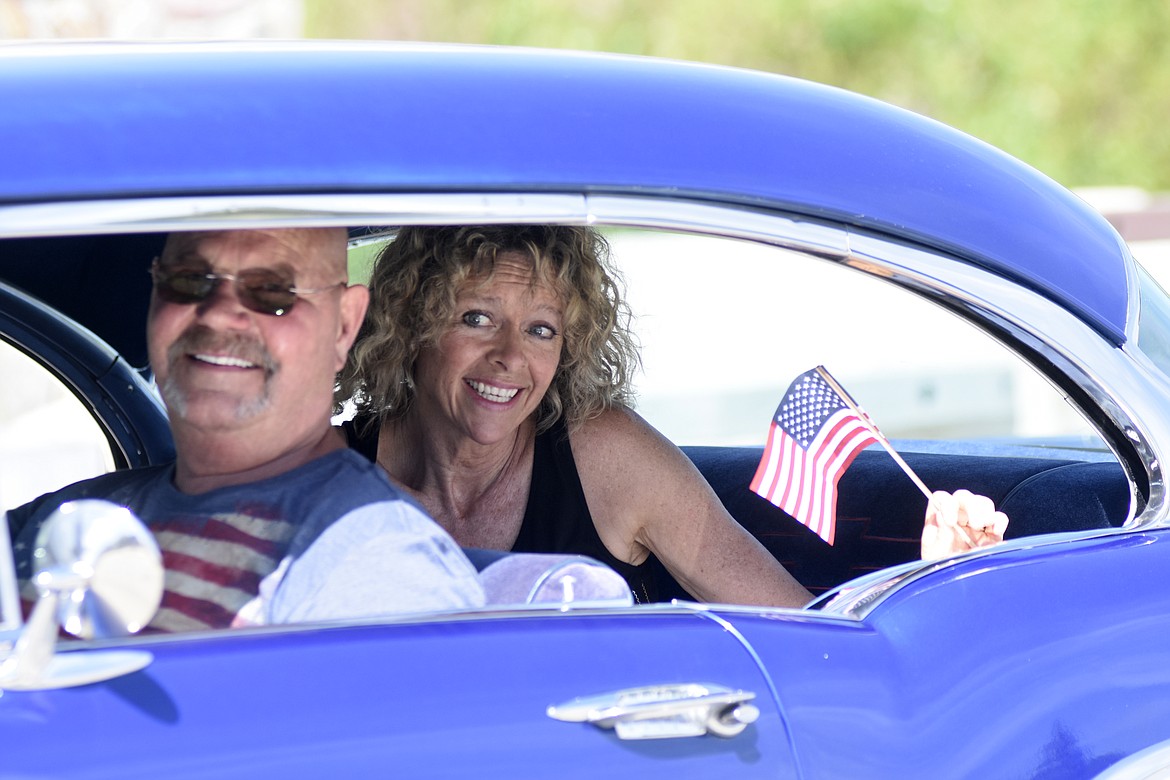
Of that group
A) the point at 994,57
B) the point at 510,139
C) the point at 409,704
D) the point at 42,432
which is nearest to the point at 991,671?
the point at 409,704

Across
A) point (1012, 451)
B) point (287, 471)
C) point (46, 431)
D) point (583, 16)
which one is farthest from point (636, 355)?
point (583, 16)

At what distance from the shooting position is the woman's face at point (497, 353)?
9.05ft

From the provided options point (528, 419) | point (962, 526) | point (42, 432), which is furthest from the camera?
point (42, 432)

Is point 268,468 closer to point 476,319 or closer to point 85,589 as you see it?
point 85,589

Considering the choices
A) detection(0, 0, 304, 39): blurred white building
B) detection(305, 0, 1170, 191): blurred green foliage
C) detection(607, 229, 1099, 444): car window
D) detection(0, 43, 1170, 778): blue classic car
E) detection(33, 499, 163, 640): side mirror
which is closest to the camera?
detection(33, 499, 163, 640): side mirror

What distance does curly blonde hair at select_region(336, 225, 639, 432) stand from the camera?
271 centimetres

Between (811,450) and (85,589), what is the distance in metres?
1.26

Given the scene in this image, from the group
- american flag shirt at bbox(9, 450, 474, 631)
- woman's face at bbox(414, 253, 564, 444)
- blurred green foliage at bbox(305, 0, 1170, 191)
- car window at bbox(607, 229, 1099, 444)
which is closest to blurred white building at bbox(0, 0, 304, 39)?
car window at bbox(607, 229, 1099, 444)

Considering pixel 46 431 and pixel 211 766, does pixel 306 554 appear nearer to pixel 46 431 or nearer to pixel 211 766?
pixel 211 766

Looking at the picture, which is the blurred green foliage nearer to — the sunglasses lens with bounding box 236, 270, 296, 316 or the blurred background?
the blurred background

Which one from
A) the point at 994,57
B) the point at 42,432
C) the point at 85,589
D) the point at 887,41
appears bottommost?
the point at 85,589

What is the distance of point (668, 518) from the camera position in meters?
2.81

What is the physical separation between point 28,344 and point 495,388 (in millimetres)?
1018

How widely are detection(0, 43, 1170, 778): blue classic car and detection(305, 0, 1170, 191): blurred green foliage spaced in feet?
49.0
